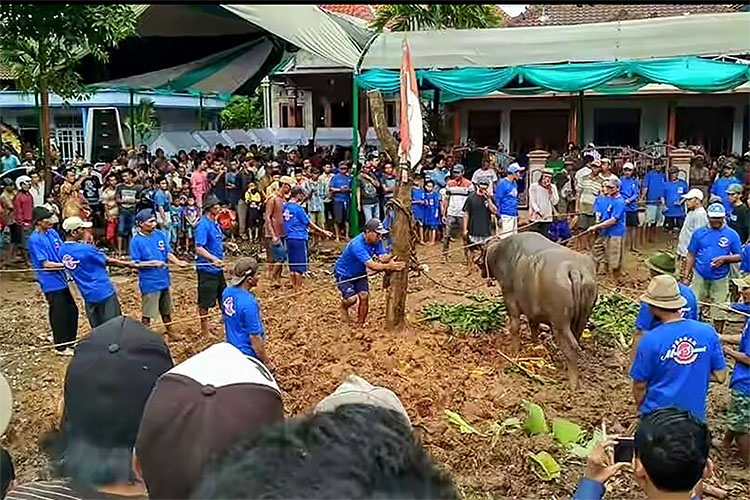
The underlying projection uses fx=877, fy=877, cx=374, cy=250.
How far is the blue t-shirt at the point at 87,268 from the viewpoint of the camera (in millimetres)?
7578

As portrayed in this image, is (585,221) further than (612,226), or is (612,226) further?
(585,221)

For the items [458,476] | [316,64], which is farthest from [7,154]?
[458,476]

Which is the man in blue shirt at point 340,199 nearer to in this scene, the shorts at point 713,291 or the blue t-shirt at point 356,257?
the blue t-shirt at point 356,257

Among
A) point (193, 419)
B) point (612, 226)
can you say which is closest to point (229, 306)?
point (193, 419)

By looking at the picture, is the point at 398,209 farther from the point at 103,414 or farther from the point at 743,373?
the point at 103,414

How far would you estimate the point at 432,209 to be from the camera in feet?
46.9

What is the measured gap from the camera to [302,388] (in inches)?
279

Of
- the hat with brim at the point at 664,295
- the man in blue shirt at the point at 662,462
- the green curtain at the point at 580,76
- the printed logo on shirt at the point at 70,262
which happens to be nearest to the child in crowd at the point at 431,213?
the green curtain at the point at 580,76

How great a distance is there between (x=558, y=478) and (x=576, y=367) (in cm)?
202

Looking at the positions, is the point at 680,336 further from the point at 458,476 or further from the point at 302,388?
the point at 302,388

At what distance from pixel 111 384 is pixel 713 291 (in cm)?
750

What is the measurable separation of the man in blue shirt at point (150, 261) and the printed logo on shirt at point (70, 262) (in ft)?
2.14

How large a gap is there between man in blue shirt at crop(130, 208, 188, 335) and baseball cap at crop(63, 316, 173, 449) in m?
6.09

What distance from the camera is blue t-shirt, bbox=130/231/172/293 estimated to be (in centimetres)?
820
